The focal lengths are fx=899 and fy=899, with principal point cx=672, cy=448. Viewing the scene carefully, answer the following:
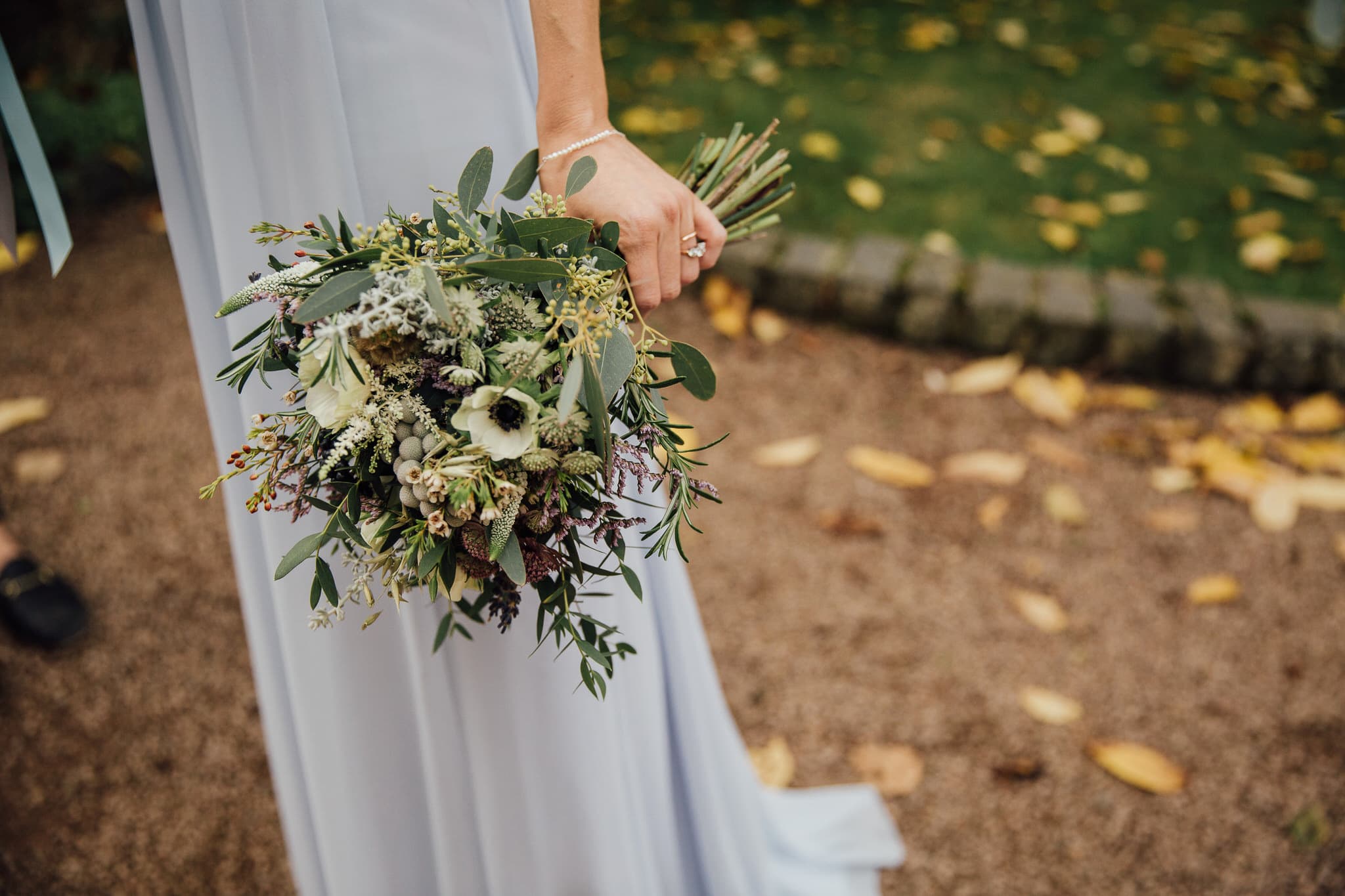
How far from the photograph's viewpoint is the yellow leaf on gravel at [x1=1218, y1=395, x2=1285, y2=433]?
8.18 feet

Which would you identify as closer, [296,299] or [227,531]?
[296,299]

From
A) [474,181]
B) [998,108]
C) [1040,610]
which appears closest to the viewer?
[474,181]

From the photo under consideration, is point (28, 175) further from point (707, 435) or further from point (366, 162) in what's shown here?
point (707, 435)

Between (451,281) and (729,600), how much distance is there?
1.50m

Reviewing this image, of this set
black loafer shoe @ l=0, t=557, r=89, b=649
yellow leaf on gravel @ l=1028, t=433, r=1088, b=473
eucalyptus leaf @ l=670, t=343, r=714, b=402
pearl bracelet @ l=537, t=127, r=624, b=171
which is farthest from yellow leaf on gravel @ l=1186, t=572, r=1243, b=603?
black loafer shoe @ l=0, t=557, r=89, b=649

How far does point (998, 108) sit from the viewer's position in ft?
11.4

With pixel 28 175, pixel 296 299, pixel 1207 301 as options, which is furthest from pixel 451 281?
pixel 1207 301

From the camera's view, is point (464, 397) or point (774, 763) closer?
point (464, 397)

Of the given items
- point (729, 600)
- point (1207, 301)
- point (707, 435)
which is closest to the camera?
point (729, 600)

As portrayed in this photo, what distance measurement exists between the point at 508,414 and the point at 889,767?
1384 millimetres

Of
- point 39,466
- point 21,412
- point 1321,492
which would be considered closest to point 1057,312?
point 1321,492

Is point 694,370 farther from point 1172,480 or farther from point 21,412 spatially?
point 21,412

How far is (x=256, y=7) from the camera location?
0.93 m

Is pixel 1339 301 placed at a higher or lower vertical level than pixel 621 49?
lower
